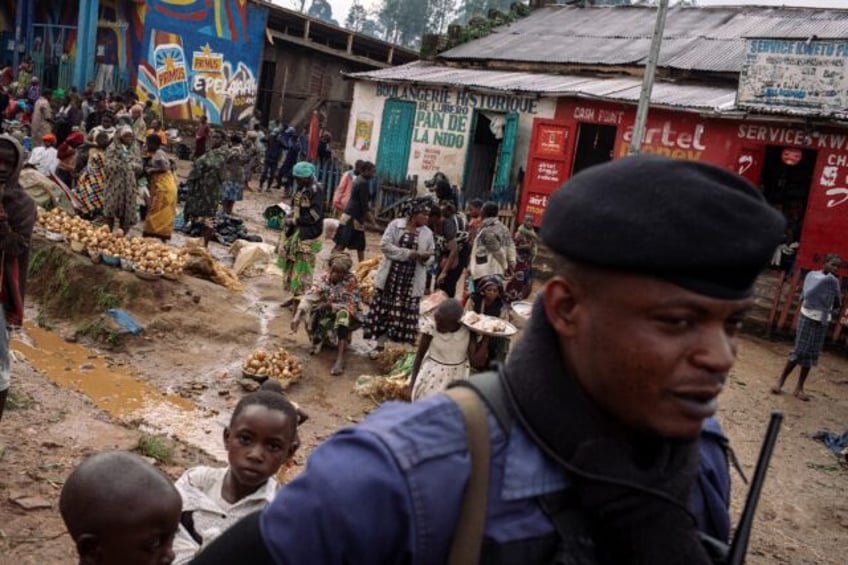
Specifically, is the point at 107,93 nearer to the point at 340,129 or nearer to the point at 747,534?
A: the point at 340,129

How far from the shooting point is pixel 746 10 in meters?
16.7

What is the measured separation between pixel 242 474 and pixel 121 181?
7369mm

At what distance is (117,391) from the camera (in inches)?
251

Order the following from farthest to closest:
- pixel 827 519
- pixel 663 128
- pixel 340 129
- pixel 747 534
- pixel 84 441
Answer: pixel 340 129 → pixel 663 128 → pixel 827 519 → pixel 84 441 → pixel 747 534

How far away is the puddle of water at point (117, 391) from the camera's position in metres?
5.69

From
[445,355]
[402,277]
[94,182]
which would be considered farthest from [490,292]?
[94,182]

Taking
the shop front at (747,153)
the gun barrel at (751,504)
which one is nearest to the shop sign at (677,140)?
the shop front at (747,153)

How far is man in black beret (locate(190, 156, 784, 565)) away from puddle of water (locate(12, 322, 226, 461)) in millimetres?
4529

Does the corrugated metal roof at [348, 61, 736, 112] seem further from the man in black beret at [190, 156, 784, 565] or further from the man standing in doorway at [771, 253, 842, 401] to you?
the man in black beret at [190, 156, 784, 565]

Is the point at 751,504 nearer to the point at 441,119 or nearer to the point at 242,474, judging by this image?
the point at 242,474

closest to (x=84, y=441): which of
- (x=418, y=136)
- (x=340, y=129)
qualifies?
(x=418, y=136)

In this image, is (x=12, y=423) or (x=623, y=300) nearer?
(x=623, y=300)

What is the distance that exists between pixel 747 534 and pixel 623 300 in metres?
0.44

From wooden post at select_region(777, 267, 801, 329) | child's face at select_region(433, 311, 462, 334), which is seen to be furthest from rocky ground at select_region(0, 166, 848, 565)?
child's face at select_region(433, 311, 462, 334)
